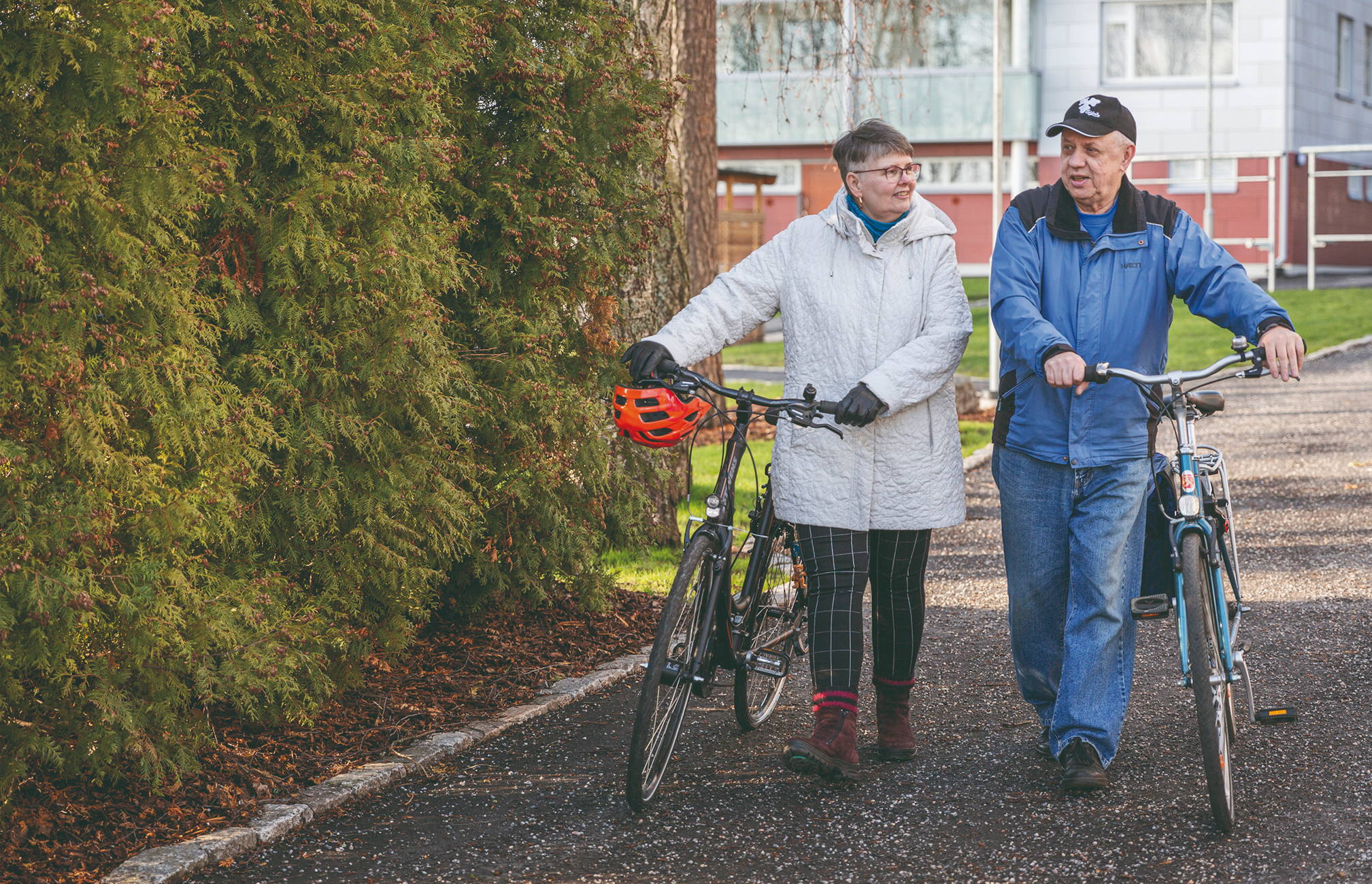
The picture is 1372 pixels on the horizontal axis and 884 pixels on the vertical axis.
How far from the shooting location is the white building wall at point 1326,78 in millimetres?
34531

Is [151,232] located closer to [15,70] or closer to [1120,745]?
[15,70]

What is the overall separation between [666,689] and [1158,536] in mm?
1614

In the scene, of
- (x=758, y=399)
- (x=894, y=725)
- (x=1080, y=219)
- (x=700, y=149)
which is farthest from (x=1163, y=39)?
(x=758, y=399)

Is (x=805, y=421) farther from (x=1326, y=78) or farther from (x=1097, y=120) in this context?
(x=1326, y=78)

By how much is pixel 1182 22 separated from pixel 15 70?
116 ft

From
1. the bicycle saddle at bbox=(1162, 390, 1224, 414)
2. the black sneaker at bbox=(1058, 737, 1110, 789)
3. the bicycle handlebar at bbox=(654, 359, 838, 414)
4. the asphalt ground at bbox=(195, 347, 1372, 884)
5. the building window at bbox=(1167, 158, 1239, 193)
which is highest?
the building window at bbox=(1167, 158, 1239, 193)

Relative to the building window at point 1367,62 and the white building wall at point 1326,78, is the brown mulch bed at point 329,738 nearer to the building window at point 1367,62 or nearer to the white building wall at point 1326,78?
the white building wall at point 1326,78

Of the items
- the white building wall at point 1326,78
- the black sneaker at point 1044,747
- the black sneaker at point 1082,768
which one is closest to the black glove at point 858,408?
the black sneaker at point 1082,768

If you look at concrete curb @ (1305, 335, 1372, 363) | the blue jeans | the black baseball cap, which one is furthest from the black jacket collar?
concrete curb @ (1305, 335, 1372, 363)

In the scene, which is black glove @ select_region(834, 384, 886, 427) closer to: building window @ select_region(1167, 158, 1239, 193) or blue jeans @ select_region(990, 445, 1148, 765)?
blue jeans @ select_region(990, 445, 1148, 765)

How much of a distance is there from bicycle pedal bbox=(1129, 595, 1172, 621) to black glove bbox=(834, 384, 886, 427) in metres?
0.97

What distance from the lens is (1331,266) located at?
117ft

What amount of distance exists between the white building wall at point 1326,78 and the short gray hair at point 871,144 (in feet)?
109

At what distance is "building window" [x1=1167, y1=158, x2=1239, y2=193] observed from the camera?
112 feet
